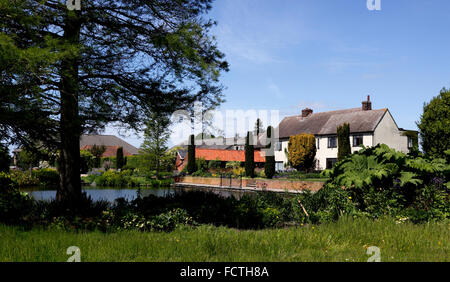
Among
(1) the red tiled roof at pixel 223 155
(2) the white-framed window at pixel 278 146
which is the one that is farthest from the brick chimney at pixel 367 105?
(1) the red tiled roof at pixel 223 155

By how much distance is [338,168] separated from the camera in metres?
11.0

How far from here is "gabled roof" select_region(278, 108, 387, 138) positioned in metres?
41.7

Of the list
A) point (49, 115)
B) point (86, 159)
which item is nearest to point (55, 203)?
point (49, 115)

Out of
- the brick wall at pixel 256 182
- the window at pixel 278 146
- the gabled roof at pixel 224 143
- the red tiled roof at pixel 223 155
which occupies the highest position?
the gabled roof at pixel 224 143

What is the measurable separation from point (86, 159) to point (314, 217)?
140ft

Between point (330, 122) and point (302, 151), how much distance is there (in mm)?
6222

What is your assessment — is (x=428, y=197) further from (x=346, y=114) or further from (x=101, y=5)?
(x=346, y=114)

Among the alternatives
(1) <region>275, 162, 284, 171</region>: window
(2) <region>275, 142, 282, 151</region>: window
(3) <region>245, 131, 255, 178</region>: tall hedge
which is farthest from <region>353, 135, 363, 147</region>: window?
(3) <region>245, 131, 255, 178</region>: tall hedge

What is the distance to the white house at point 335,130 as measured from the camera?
135 ft

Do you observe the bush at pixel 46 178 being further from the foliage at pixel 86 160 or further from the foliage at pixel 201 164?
the foliage at pixel 201 164

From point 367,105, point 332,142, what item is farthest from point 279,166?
point 367,105

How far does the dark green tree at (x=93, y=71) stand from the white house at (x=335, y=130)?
31.9m

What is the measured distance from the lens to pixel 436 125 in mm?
19672

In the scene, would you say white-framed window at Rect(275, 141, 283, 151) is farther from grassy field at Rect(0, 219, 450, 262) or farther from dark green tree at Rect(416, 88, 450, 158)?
grassy field at Rect(0, 219, 450, 262)
